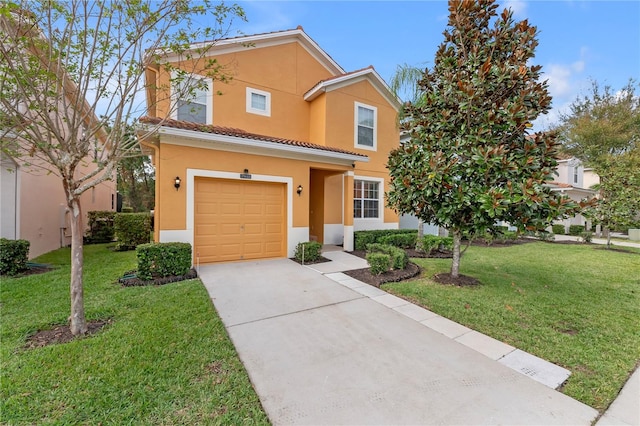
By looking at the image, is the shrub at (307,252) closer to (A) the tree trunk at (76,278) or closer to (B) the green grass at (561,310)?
(B) the green grass at (561,310)

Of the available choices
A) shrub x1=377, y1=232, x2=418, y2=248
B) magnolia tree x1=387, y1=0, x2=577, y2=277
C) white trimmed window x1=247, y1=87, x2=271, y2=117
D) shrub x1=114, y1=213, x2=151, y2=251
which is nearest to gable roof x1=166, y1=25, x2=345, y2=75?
white trimmed window x1=247, y1=87, x2=271, y2=117

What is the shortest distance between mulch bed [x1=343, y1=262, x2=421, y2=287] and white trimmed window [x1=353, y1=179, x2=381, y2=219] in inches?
181

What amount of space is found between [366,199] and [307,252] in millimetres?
4896

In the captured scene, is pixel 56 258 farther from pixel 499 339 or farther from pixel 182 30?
pixel 499 339

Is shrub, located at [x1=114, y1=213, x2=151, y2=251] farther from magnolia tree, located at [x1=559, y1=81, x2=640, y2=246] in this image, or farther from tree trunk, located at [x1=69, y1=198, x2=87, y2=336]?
magnolia tree, located at [x1=559, y1=81, x2=640, y2=246]

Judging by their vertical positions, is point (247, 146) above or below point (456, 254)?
above

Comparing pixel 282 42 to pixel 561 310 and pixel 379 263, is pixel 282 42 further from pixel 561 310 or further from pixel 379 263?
pixel 561 310

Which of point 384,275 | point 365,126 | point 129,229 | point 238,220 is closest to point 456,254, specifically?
point 384,275

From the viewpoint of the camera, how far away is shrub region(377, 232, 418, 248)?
35.3 ft

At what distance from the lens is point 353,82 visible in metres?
11.7

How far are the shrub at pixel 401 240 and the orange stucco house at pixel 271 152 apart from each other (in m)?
1.39

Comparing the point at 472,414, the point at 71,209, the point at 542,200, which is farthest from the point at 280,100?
the point at 472,414

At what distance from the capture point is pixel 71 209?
384 centimetres

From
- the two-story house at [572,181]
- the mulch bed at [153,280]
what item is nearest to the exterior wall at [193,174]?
the mulch bed at [153,280]
